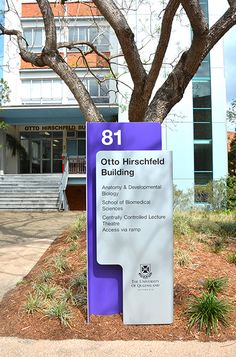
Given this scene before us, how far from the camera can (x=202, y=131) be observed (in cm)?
2422

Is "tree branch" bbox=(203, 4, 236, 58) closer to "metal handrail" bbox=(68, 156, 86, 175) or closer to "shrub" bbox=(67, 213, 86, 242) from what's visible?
"shrub" bbox=(67, 213, 86, 242)

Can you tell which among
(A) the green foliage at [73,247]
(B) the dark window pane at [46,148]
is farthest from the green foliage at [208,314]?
(B) the dark window pane at [46,148]

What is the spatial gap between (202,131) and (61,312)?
20.7 meters

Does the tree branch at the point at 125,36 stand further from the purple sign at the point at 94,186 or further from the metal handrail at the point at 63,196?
the metal handrail at the point at 63,196

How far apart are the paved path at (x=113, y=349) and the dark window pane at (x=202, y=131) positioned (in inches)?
814

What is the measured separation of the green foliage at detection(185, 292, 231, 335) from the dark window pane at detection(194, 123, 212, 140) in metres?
20.1

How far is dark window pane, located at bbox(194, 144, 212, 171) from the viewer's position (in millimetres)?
24125

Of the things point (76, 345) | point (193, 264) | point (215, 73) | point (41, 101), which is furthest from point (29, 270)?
point (41, 101)

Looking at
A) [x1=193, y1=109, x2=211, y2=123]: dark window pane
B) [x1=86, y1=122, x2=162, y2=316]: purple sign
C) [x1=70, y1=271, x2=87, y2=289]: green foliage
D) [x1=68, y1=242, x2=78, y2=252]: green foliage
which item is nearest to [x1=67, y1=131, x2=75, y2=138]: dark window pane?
[x1=193, y1=109, x2=211, y2=123]: dark window pane

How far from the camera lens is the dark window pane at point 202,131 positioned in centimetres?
2422

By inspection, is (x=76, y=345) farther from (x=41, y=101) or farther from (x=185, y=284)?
(x=41, y=101)

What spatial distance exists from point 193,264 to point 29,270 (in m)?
3.06

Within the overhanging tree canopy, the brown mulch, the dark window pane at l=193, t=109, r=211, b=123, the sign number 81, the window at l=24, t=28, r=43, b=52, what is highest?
the window at l=24, t=28, r=43, b=52

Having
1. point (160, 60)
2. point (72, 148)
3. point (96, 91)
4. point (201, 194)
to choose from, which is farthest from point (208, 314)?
point (72, 148)
